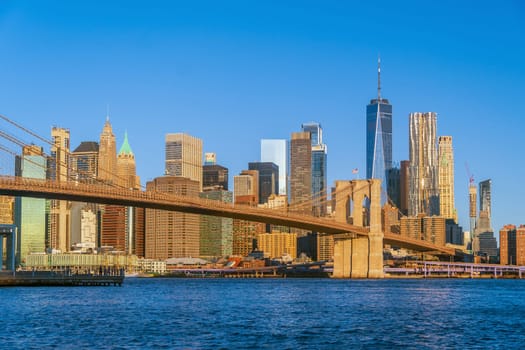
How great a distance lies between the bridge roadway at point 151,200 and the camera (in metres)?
61.6

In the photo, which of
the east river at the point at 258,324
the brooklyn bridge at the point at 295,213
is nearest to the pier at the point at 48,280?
the brooklyn bridge at the point at 295,213

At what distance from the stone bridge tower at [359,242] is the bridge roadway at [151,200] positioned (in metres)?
1.26

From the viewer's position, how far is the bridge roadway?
61.6m


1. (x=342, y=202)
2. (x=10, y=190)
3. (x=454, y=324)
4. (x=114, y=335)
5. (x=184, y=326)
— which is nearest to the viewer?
(x=114, y=335)

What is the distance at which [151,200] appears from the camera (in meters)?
69.6

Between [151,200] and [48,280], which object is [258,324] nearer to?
[151,200]

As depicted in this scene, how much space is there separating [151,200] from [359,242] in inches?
1280

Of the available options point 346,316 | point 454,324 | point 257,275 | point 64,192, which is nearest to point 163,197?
point 64,192

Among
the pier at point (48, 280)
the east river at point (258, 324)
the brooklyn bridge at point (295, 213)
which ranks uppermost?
the brooklyn bridge at point (295, 213)

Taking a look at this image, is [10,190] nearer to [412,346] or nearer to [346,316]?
[346,316]

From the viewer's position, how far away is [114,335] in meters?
32.6

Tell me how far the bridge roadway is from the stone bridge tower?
1263 millimetres

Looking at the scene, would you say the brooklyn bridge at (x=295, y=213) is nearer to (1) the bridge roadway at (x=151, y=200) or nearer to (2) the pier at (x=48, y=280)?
(1) the bridge roadway at (x=151, y=200)

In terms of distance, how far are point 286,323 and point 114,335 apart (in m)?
7.83
